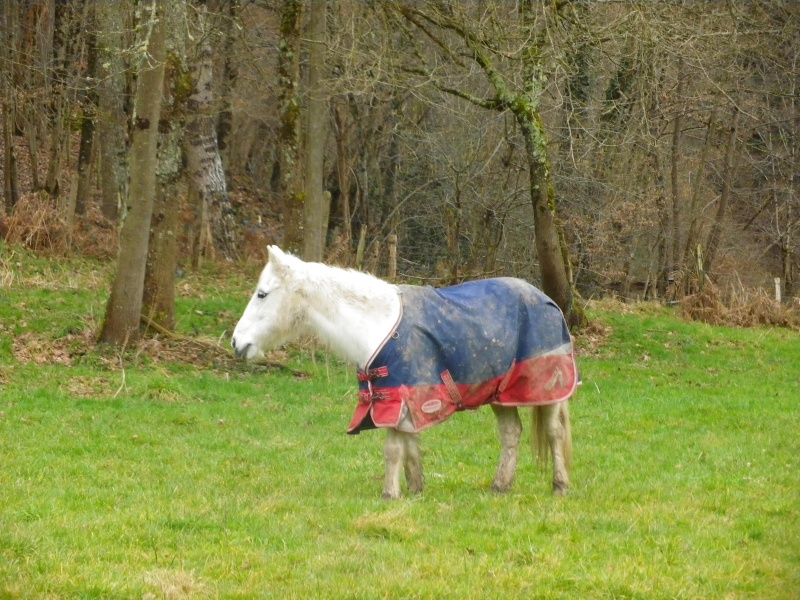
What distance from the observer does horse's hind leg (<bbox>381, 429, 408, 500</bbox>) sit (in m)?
7.80

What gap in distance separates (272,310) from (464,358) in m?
1.48

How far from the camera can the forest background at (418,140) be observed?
1719cm

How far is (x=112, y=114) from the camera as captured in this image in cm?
2312

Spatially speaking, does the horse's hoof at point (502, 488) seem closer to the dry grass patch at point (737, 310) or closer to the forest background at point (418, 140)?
the forest background at point (418, 140)

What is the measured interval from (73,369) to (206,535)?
26.6ft

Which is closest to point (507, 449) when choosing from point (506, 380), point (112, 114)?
point (506, 380)

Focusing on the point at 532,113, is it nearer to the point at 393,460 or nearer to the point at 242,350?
the point at 242,350

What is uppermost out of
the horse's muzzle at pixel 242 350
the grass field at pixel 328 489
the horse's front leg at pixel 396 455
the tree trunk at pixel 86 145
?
the tree trunk at pixel 86 145

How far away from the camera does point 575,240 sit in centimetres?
2497

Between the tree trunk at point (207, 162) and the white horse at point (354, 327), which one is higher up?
the tree trunk at point (207, 162)

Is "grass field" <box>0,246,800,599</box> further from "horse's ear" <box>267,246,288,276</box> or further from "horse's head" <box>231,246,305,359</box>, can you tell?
"horse's ear" <box>267,246,288,276</box>

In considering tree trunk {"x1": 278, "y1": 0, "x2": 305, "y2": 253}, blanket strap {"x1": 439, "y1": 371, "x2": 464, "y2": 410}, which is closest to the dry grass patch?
tree trunk {"x1": 278, "y1": 0, "x2": 305, "y2": 253}

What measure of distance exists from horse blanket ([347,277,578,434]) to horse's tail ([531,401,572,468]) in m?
0.35

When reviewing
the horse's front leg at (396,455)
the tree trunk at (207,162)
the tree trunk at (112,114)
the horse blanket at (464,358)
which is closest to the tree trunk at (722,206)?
the tree trunk at (207,162)
